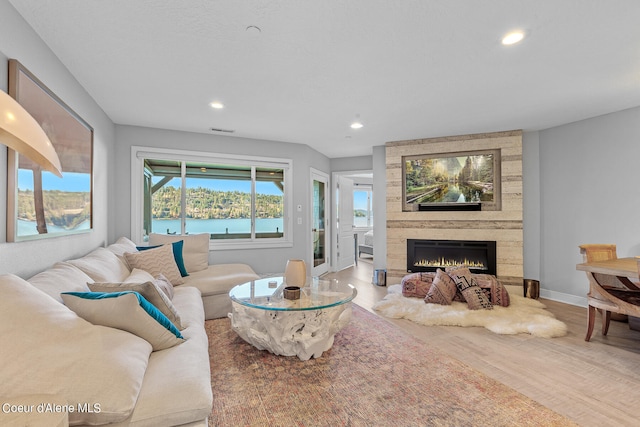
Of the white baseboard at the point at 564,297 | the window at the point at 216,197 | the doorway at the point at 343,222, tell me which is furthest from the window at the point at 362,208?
the white baseboard at the point at 564,297

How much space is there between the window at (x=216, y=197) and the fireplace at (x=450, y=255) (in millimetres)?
2149

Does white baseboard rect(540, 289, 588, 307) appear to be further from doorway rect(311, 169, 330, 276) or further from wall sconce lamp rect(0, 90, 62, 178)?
wall sconce lamp rect(0, 90, 62, 178)

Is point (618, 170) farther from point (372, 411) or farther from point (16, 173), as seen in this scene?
point (16, 173)

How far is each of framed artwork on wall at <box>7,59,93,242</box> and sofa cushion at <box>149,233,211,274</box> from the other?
3.25ft

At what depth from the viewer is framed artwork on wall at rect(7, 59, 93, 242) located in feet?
5.88

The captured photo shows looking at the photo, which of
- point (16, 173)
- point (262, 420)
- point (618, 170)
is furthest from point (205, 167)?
point (618, 170)

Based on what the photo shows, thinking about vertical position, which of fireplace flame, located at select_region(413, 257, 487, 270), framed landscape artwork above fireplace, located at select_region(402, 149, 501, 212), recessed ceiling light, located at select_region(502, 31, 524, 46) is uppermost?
recessed ceiling light, located at select_region(502, 31, 524, 46)

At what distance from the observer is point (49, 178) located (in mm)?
2180

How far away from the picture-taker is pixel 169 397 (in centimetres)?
126

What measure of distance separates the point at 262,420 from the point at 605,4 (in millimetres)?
3235

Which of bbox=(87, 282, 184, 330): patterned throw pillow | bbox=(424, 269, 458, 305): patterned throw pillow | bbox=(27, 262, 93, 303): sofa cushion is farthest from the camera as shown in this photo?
bbox=(424, 269, 458, 305): patterned throw pillow

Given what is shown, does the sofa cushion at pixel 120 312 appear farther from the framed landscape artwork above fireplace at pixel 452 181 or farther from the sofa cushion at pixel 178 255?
the framed landscape artwork above fireplace at pixel 452 181

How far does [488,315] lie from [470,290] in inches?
15.2

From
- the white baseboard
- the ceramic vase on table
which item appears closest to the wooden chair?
the white baseboard
